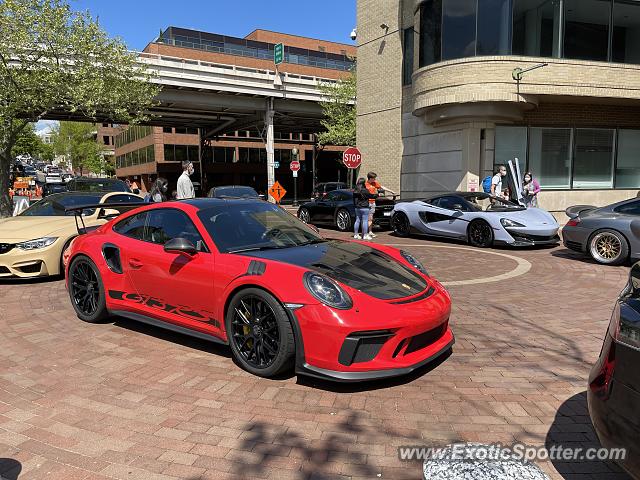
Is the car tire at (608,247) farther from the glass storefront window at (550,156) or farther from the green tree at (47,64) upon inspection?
the green tree at (47,64)

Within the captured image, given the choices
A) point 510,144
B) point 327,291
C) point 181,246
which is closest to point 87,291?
point 181,246

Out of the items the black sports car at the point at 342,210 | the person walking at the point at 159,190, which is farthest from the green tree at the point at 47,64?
the black sports car at the point at 342,210

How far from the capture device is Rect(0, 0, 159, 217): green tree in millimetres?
16172

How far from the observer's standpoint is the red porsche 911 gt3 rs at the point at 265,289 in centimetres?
333

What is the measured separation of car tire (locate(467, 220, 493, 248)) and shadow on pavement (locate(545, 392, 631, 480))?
7349 mm

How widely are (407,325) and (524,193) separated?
44.1 feet

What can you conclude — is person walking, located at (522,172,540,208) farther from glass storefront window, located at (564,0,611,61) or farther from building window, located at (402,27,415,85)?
building window, located at (402,27,415,85)

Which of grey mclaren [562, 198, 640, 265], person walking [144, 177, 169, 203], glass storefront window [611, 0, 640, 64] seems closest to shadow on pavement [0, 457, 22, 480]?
person walking [144, 177, 169, 203]

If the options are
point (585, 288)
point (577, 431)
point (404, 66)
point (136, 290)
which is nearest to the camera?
point (577, 431)

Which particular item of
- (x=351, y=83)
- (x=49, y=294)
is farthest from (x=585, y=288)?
(x=351, y=83)

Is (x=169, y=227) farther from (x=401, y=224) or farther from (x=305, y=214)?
(x=305, y=214)

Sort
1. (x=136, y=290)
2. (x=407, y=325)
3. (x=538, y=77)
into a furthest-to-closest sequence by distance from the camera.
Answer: (x=538, y=77) < (x=136, y=290) < (x=407, y=325)

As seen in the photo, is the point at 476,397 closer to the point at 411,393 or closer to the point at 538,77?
the point at 411,393

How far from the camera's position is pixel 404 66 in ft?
63.3
